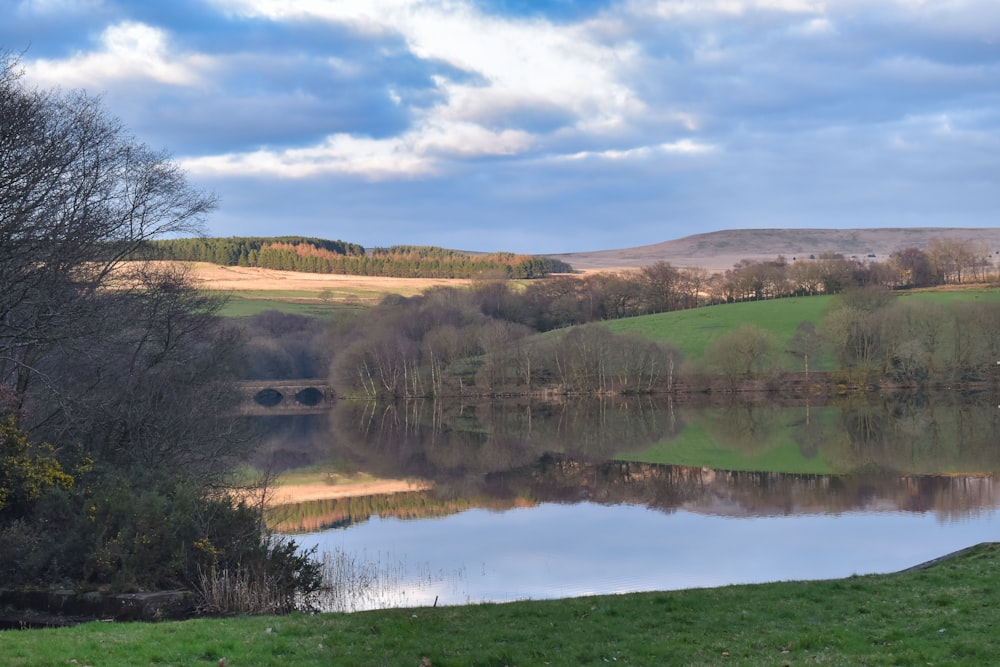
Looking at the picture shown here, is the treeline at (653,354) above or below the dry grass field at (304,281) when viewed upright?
below

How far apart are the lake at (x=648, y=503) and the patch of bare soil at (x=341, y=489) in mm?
1295

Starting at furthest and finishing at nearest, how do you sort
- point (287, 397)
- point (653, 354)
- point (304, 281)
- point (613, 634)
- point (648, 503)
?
point (304, 281), point (287, 397), point (653, 354), point (648, 503), point (613, 634)

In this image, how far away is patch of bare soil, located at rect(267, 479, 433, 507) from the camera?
1521 inches

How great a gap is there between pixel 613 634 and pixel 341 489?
30.4m

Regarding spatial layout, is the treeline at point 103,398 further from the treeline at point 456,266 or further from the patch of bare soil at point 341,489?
the treeline at point 456,266

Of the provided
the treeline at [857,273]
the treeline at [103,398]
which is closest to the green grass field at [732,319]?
the treeline at [857,273]

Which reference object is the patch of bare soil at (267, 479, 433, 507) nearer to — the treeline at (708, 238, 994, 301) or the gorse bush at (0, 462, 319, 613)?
the gorse bush at (0, 462, 319, 613)

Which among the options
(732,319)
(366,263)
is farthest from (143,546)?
(366,263)

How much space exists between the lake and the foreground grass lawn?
226 inches

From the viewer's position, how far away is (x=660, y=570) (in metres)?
23.0

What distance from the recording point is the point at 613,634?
1290 centimetres

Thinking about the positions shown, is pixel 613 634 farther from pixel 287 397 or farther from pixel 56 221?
pixel 287 397

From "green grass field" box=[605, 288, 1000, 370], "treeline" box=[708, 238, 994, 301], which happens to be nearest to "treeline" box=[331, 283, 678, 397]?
"green grass field" box=[605, 288, 1000, 370]

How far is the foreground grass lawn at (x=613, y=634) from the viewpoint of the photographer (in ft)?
36.0
